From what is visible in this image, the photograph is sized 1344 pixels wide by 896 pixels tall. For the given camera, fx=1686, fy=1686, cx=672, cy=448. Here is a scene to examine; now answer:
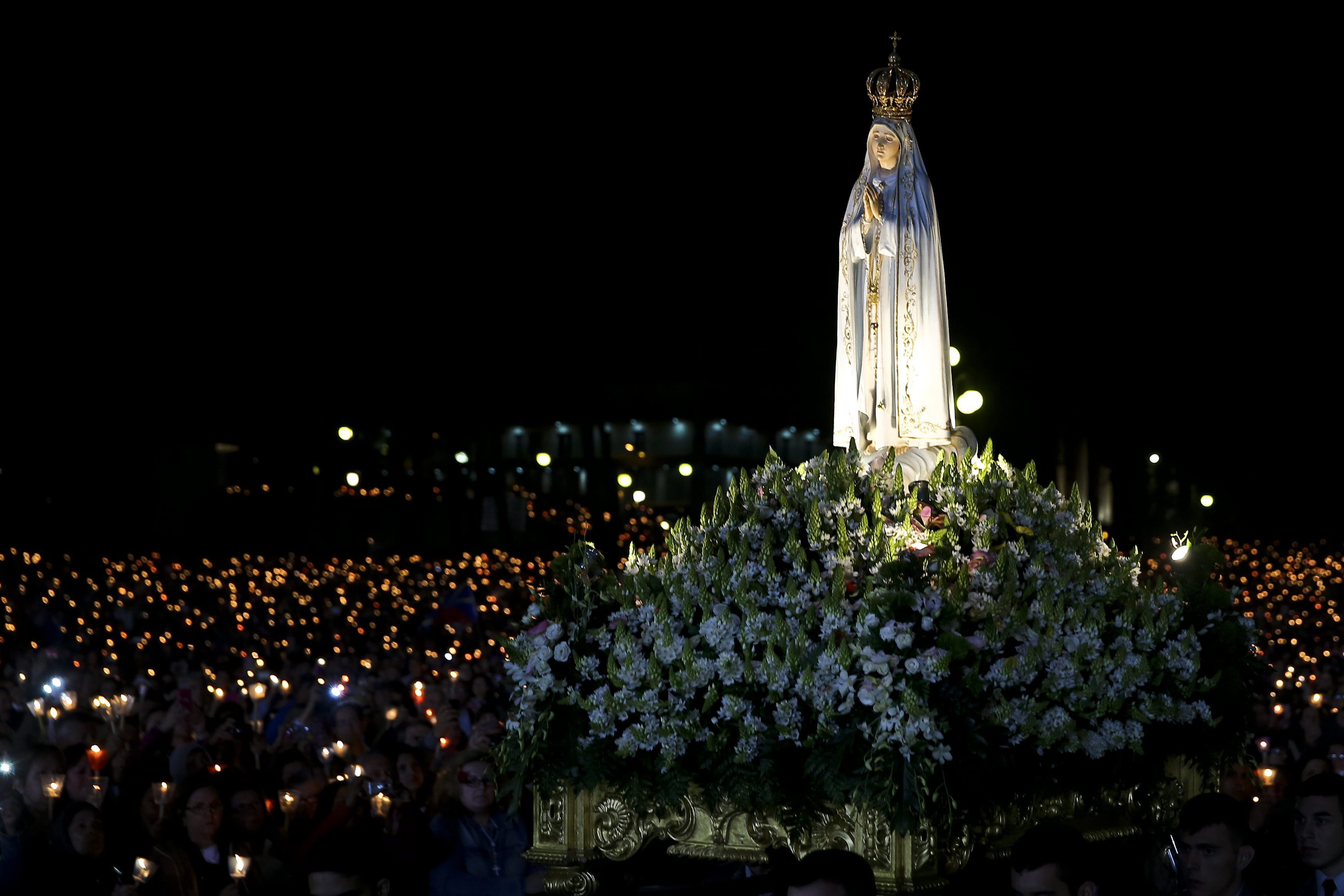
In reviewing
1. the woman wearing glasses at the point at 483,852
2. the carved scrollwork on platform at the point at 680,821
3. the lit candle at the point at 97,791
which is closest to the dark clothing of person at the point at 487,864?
the woman wearing glasses at the point at 483,852

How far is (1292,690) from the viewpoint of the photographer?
1555cm

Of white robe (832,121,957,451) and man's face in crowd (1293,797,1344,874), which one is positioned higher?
white robe (832,121,957,451)

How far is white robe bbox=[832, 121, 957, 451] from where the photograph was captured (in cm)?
770

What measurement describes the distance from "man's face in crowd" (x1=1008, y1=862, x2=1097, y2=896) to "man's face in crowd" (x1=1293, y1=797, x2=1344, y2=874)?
157 cm

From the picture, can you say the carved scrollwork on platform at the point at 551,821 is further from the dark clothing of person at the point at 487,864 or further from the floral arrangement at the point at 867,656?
the dark clothing of person at the point at 487,864

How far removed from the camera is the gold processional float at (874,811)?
605cm

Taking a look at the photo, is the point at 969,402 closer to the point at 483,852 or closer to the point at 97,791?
the point at 483,852

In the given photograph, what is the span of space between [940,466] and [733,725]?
1.65 metres

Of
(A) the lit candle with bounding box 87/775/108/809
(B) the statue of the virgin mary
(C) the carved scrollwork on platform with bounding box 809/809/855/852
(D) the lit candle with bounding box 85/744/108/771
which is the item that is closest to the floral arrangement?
(C) the carved scrollwork on platform with bounding box 809/809/855/852


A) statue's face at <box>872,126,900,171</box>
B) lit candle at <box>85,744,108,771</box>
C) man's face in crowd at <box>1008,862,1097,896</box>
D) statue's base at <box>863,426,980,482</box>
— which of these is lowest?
man's face in crowd at <box>1008,862,1097,896</box>

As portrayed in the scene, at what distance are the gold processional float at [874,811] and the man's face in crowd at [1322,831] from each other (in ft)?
2.40

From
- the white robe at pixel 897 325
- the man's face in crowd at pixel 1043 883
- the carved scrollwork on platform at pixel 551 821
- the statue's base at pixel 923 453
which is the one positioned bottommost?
the man's face in crowd at pixel 1043 883

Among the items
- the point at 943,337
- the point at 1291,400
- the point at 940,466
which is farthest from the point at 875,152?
the point at 1291,400

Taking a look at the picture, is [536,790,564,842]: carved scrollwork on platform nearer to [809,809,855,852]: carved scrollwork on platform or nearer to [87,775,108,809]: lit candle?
[809,809,855,852]: carved scrollwork on platform
